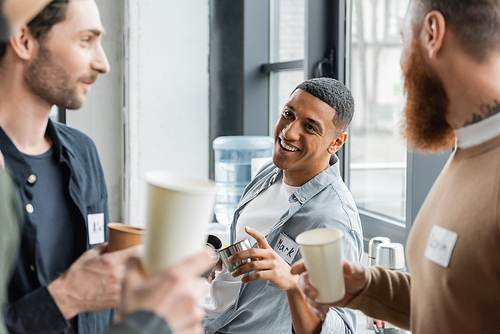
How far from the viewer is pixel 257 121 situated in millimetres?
3512

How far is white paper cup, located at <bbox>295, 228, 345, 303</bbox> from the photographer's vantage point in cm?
89

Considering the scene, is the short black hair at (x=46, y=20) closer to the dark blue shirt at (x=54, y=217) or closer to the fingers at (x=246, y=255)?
the dark blue shirt at (x=54, y=217)

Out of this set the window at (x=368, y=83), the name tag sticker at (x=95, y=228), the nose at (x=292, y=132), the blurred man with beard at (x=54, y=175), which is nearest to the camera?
the blurred man with beard at (x=54, y=175)

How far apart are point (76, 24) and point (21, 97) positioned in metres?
0.24

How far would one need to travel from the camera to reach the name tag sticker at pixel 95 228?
1327 millimetres

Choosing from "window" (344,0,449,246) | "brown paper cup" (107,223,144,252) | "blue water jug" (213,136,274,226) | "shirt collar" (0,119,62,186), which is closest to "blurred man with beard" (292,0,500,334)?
"brown paper cup" (107,223,144,252)

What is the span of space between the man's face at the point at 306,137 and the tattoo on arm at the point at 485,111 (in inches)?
32.0

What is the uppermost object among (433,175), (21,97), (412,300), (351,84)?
(351,84)

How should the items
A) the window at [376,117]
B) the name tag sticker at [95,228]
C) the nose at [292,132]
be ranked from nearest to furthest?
the name tag sticker at [95,228] < the nose at [292,132] < the window at [376,117]

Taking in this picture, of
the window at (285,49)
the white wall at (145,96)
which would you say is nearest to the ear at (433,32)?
the window at (285,49)

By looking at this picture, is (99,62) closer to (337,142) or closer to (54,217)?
(54,217)

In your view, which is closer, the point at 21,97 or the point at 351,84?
the point at 21,97

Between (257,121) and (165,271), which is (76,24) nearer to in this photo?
(165,271)

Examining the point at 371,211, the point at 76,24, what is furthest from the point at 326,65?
the point at 76,24
